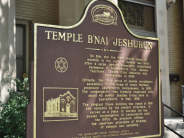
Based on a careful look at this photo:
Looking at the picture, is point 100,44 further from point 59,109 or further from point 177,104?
point 177,104

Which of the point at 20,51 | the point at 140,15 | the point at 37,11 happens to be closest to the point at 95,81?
the point at 20,51

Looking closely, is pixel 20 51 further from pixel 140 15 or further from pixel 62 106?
pixel 140 15

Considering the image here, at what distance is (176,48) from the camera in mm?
12055

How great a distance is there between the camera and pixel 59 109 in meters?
4.13

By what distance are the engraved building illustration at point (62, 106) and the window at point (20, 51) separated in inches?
162

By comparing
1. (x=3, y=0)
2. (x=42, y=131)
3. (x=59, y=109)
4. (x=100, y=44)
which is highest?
(x=3, y=0)

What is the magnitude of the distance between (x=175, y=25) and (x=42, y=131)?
952 cm

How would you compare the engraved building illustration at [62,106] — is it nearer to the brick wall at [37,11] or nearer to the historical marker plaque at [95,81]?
the historical marker plaque at [95,81]

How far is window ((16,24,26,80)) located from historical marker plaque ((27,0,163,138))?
156 inches

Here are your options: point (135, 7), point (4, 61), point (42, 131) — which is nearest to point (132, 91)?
point (42, 131)

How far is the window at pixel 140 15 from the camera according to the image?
10695 mm

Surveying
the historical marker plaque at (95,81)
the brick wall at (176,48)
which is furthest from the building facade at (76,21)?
the historical marker plaque at (95,81)

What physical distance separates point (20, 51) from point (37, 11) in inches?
50.7

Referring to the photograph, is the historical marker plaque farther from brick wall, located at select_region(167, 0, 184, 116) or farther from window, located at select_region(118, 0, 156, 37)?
brick wall, located at select_region(167, 0, 184, 116)
